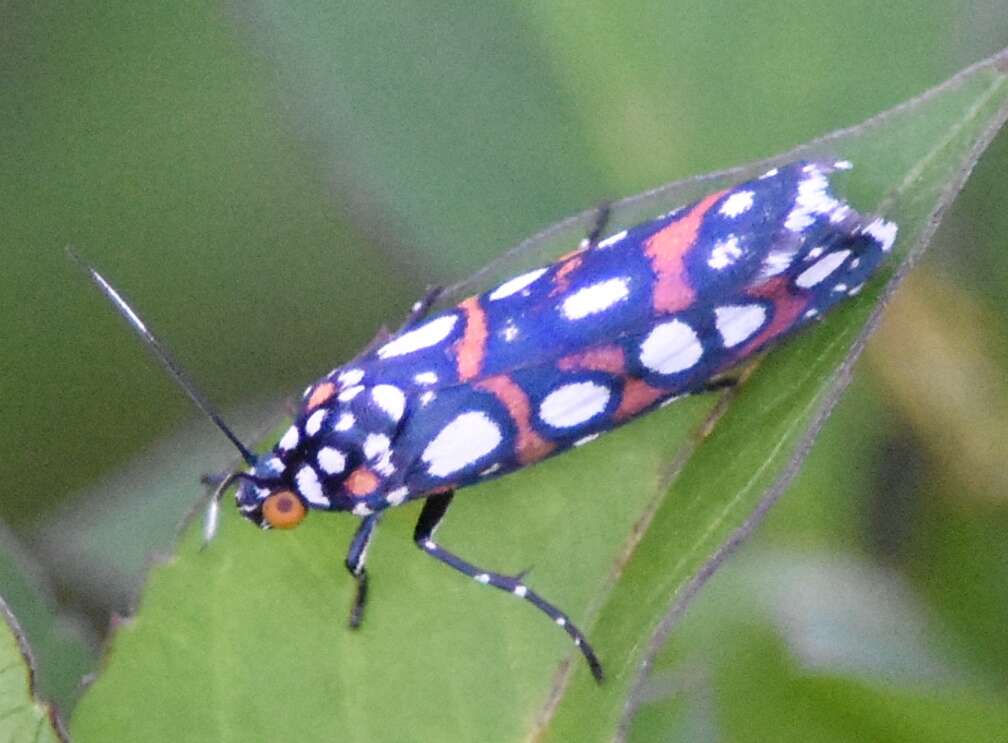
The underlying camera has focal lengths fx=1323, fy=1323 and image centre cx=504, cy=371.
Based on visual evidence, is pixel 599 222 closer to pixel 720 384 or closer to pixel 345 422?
pixel 720 384

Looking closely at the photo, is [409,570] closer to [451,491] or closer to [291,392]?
[451,491]

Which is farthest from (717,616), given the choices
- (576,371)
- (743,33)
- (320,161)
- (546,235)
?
(320,161)

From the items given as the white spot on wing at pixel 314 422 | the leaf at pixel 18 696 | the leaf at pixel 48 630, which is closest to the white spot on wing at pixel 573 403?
the white spot on wing at pixel 314 422

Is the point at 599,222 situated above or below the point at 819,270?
above

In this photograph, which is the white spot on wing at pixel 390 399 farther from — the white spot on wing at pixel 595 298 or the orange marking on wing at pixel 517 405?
the white spot on wing at pixel 595 298

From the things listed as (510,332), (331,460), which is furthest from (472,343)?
(331,460)
